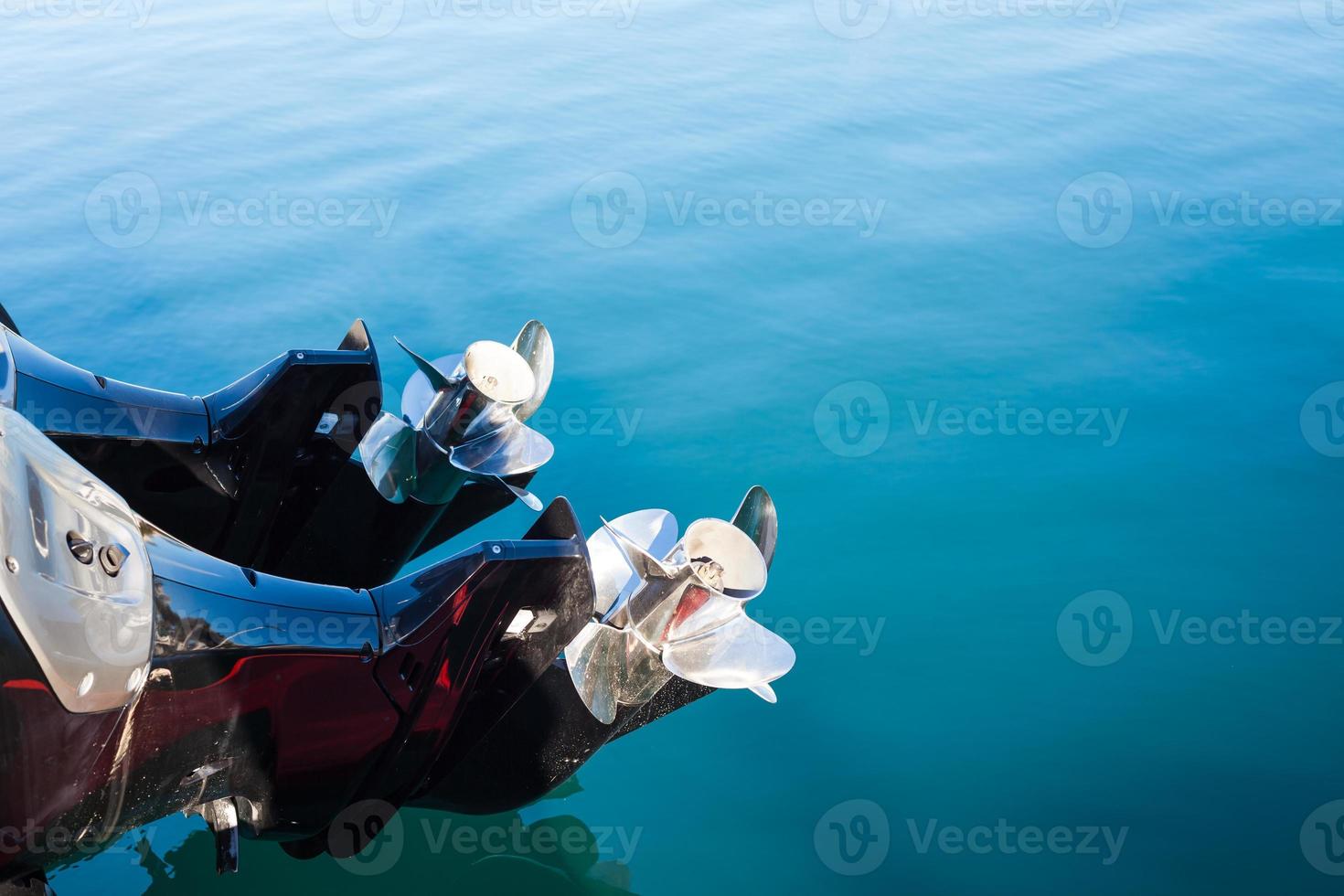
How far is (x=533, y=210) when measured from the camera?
4801 millimetres

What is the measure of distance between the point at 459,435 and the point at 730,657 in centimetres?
73

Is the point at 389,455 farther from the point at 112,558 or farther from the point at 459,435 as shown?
the point at 112,558

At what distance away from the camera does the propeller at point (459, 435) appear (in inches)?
83.9

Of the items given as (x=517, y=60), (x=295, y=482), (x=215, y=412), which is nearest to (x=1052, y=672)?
(x=295, y=482)

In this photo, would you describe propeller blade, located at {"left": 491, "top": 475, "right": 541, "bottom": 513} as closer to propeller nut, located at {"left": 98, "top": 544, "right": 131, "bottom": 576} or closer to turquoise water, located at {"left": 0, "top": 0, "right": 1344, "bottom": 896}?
turquoise water, located at {"left": 0, "top": 0, "right": 1344, "bottom": 896}

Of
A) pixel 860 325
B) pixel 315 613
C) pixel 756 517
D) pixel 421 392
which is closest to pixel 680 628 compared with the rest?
pixel 756 517

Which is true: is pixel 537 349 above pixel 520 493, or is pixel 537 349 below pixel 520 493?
above

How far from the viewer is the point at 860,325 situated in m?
4.04

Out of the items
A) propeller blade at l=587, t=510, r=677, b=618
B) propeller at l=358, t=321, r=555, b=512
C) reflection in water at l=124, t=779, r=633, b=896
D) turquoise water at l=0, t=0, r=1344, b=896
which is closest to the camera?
propeller blade at l=587, t=510, r=677, b=618

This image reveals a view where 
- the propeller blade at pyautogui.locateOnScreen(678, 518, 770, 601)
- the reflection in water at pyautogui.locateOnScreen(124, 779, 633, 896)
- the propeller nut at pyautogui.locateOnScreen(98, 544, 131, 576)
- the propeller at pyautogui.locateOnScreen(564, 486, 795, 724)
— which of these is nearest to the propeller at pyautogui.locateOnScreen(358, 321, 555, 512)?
the propeller at pyautogui.locateOnScreen(564, 486, 795, 724)

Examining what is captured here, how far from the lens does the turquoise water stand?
227cm

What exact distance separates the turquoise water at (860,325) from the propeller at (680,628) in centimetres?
50

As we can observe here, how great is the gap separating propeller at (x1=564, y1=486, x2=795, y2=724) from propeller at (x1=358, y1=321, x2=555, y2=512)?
373mm

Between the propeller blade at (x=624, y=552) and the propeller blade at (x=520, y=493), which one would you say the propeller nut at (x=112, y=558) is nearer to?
the propeller blade at (x=624, y=552)
